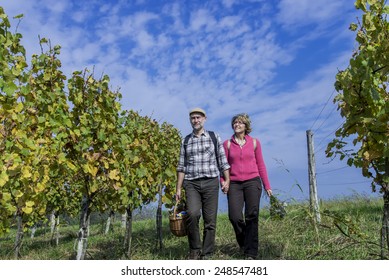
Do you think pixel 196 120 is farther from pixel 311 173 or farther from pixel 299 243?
pixel 311 173

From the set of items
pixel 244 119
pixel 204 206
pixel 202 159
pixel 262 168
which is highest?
pixel 244 119

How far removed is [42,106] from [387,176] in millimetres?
4128

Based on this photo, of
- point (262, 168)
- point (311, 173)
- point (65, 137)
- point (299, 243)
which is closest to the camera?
point (65, 137)

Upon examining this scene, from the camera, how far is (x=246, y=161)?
5285mm

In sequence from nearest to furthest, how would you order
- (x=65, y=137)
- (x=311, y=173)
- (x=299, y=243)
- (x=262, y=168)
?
(x=65, y=137), (x=262, y=168), (x=299, y=243), (x=311, y=173)

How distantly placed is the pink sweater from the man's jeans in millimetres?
398

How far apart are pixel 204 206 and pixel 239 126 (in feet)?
4.11

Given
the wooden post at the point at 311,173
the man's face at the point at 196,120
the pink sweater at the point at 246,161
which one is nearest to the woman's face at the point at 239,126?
the pink sweater at the point at 246,161

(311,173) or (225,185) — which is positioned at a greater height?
(311,173)

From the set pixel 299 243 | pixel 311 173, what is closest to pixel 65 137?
pixel 299 243

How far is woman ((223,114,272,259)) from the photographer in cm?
523

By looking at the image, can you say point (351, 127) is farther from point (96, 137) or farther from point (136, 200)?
point (136, 200)

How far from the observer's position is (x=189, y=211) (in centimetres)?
500

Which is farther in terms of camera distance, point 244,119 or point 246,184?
point 244,119
